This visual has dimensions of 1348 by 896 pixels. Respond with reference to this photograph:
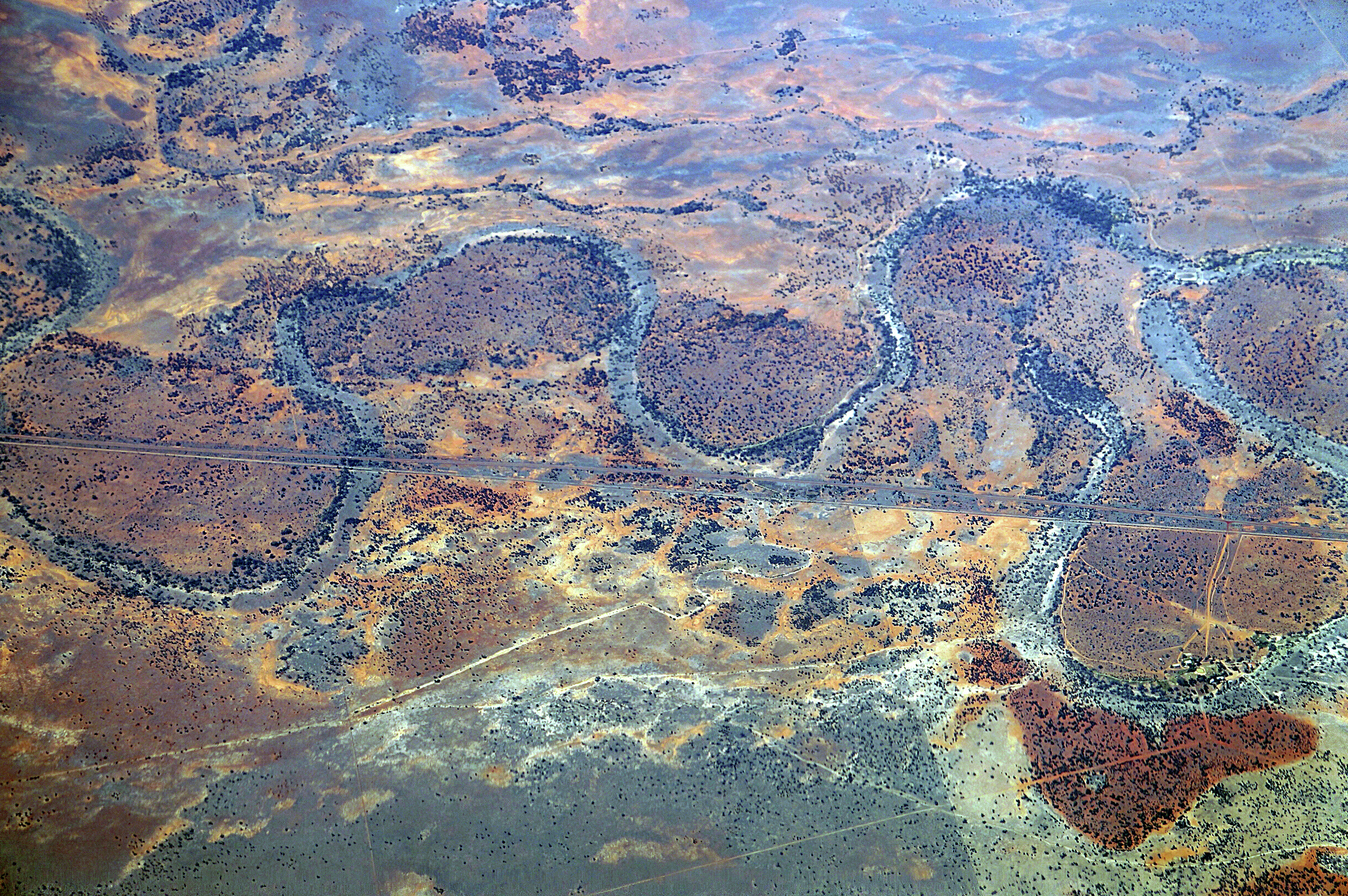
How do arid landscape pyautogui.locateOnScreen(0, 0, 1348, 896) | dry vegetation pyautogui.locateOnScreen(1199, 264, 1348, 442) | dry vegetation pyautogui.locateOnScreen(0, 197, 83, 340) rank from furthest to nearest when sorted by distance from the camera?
dry vegetation pyautogui.locateOnScreen(0, 197, 83, 340) → dry vegetation pyautogui.locateOnScreen(1199, 264, 1348, 442) → arid landscape pyautogui.locateOnScreen(0, 0, 1348, 896)

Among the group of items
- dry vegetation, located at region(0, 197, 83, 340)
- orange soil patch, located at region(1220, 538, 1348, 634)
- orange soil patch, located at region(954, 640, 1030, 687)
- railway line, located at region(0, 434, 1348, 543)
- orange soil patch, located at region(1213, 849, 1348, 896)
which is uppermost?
dry vegetation, located at region(0, 197, 83, 340)

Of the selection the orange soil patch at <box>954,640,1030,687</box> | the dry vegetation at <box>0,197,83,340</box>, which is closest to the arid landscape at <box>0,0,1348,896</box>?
the orange soil patch at <box>954,640,1030,687</box>

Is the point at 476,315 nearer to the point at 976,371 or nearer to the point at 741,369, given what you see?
the point at 741,369

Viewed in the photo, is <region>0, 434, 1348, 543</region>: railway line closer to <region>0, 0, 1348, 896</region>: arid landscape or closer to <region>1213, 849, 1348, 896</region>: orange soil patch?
<region>0, 0, 1348, 896</region>: arid landscape

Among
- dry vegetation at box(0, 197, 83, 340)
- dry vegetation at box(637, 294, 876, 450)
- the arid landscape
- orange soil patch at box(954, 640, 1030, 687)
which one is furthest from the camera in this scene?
dry vegetation at box(0, 197, 83, 340)

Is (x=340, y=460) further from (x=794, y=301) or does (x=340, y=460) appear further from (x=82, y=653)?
(x=794, y=301)

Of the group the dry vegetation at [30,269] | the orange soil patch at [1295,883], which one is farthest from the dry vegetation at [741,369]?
the dry vegetation at [30,269]

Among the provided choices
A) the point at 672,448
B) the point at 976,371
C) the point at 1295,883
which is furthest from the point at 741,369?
the point at 1295,883

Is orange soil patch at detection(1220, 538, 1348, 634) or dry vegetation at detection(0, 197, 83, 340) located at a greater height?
dry vegetation at detection(0, 197, 83, 340)

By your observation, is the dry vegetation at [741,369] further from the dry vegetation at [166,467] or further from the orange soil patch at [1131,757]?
the orange soil patch at [1131,757]
